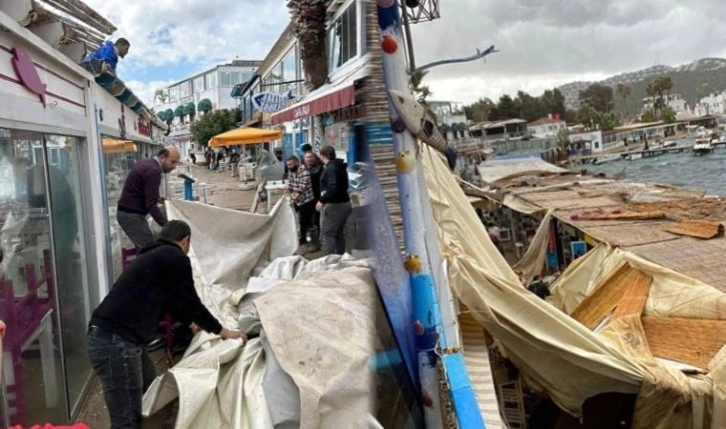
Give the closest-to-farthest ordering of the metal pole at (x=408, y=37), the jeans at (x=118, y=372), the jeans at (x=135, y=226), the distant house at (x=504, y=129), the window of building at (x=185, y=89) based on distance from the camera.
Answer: the metal pole at (x=408, y=37), the jeans at (x=118, y=372), the jeans at (x=135, y=226), the window of building at (x=185, y=89), the distant house at (x=504, y=129)

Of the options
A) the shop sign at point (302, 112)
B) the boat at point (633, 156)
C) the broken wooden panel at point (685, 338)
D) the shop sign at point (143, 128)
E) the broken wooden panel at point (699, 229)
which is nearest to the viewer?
the broken wooden panel at point (685, 338)

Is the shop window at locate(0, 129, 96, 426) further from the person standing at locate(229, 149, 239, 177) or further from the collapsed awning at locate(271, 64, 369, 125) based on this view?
the person standing at locate(229, 149, 239, 177)

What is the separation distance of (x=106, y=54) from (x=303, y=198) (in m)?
3.88

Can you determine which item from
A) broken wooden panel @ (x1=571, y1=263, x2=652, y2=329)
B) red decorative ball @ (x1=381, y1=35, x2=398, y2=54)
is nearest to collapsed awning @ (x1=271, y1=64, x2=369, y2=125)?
red decorative ball @ (x1=381, y1=35, x2=398, y2=54)

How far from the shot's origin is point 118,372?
3.37 meters

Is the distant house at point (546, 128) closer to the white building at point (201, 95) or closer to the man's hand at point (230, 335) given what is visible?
the white building at point (201, 95)

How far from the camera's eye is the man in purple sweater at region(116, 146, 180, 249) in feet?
18.8

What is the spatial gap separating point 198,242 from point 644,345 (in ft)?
14.2

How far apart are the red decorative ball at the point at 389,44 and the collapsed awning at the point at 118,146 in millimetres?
4729

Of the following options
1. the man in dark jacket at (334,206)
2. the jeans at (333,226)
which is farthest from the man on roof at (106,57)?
the jeans at (333,226)

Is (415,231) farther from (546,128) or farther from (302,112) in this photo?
(546,128)

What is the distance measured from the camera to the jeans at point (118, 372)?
3340 millimetres

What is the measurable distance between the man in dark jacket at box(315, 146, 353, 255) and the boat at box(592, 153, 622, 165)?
72.3 metres

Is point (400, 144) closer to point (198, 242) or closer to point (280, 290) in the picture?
point (280, 290)
